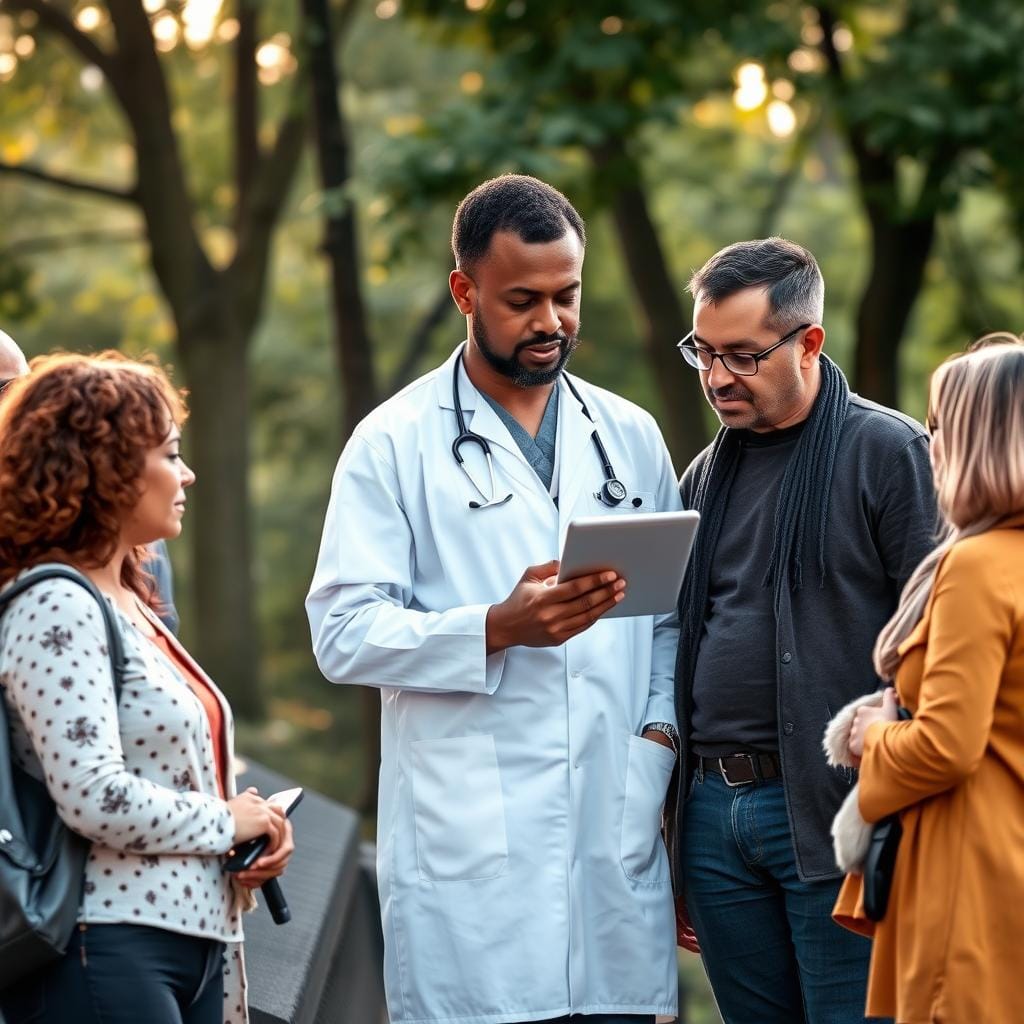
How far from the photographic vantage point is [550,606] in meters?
3.54

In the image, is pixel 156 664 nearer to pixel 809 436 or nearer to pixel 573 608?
pixel 573 608

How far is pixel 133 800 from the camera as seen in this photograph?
2.95m

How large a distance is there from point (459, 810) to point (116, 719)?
1018 mm

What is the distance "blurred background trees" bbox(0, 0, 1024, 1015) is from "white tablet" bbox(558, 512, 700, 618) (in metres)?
5.04

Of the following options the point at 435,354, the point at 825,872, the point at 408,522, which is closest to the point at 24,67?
the point at 435,354

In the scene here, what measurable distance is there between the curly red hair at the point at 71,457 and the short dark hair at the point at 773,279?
1.37 metres

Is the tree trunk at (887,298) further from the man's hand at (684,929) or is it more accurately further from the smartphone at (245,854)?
the smartphone at (245,854)

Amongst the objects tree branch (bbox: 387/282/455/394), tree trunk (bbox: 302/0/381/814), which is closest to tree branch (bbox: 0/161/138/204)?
tree branch (bbox: 387/282/455/394)

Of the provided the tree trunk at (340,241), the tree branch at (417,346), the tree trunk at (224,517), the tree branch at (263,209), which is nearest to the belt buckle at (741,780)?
the tree trunk at (340,241)

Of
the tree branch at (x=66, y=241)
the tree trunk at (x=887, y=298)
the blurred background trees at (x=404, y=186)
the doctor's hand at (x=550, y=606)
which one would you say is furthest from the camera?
the tree branch at (x=66, y=241)

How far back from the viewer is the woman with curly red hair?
9.59 ft

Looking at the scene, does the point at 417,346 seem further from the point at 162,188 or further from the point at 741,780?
the point at 741,780

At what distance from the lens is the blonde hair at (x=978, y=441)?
305cm

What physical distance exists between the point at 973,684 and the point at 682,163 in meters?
14.6
